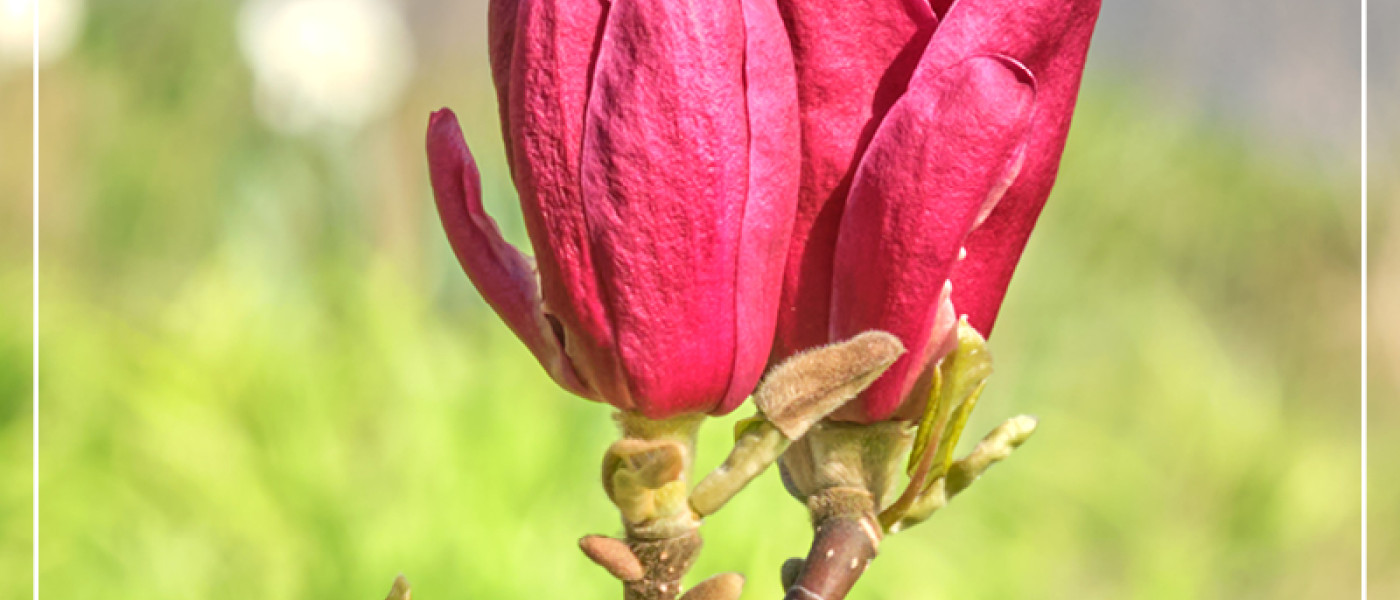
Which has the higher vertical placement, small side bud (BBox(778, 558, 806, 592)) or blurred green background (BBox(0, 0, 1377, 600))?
small side bud (BBox(778, 558, 806, 592))

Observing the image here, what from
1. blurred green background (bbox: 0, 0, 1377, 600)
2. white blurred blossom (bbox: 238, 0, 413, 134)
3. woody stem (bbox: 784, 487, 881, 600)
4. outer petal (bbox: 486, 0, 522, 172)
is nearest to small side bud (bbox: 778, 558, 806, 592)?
woody stem (bbox: 784, 487, 881, 600)

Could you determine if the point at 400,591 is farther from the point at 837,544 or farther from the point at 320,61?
the point at 320,61

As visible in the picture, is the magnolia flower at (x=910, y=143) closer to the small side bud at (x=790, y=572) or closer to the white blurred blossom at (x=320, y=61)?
the small side bud at (x=790, y=572)

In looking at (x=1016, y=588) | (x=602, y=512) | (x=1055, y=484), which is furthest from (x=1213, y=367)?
(x=602, y=512)

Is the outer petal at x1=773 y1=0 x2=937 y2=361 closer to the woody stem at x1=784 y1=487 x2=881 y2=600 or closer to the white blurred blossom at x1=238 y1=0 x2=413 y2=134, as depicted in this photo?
the woody stem at x1=784 y1=487 x2=881 y2=600

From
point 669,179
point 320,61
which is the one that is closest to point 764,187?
point 669,179

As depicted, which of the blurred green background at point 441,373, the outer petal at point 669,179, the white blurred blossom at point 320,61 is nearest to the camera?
the outer petal at point 669,179

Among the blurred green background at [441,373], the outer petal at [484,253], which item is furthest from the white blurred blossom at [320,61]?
the outer petal at [484,253]
